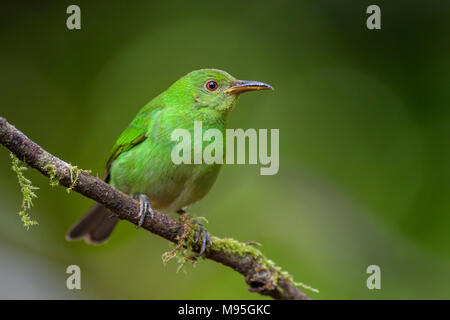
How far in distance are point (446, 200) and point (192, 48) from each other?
3.78 meters

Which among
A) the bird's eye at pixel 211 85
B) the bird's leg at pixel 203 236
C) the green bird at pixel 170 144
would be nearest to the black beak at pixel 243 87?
the green bird at pixel 170 144

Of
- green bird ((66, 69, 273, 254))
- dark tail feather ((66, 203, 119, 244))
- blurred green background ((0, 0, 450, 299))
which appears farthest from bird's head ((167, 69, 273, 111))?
blurred green background ((0, 0, 450, 299))

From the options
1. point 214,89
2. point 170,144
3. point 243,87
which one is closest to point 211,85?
point 214,89

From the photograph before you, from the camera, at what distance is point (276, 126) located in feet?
19.3

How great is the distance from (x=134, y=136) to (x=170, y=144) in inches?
16.1

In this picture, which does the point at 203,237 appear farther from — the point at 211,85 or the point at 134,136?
the point at 211,85

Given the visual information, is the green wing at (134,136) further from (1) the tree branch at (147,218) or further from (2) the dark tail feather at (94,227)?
(1) the tree branch at (147,218)

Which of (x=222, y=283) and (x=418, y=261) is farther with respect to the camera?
(x=222, y=283)

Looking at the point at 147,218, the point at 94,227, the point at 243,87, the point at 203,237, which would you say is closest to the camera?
the point at 147,218

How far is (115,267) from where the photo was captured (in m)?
5.15

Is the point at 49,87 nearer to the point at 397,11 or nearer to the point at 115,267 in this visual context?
the point at 115,267

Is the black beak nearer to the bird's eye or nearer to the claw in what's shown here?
the bird's eye

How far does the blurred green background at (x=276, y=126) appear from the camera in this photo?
15.4 feet
